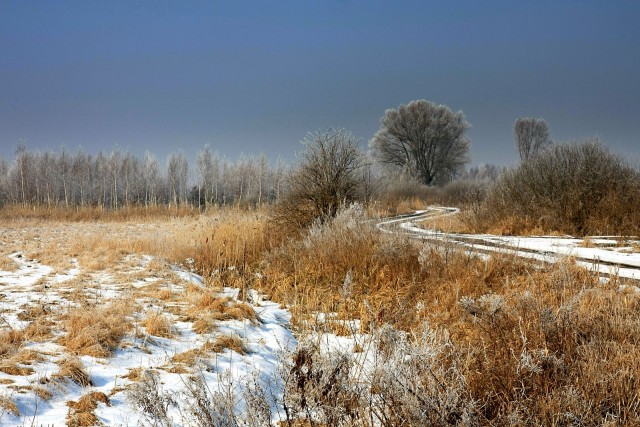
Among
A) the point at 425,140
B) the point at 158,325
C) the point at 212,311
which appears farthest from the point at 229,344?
the point at 425,140

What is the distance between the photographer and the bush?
43.9 feet

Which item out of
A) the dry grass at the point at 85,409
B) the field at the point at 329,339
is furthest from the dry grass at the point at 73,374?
the dry grass at the point at 85,409

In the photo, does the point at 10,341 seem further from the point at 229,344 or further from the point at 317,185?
the point at 317,185

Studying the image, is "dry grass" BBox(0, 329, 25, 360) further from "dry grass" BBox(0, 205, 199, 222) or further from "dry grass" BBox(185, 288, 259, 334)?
"dry grass" BBox(0, 205, 199, 222)

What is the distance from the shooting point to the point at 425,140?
52125 millimetres

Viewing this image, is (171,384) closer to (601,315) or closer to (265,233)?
(601,315)

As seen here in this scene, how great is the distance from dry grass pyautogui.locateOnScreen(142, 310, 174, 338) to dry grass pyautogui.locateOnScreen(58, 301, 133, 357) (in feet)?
0.80

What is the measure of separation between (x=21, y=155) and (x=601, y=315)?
60714 millimetres

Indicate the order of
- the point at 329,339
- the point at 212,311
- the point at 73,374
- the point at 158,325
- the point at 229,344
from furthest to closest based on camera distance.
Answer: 1. the point at 212,311
2. the point at 329,339
3. the point at 158,325
4. the point at 229,344
5. the point at 73,374

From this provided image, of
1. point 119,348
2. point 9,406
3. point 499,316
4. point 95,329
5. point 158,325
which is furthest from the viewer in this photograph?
point 158,325

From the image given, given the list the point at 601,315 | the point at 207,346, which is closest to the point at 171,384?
the point at 207,346

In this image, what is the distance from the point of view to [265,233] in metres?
13.3

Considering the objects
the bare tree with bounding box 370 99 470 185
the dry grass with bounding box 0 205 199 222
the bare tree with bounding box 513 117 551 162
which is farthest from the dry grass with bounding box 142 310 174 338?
the bare tree with bounding box 513 117 551 162

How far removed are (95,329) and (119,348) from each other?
0.41 m
